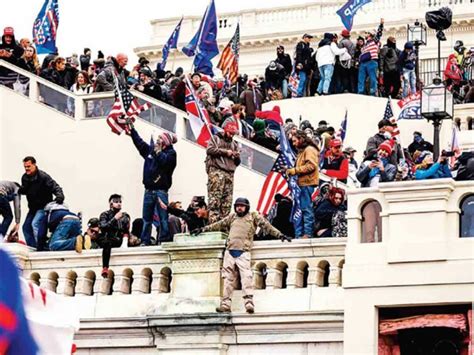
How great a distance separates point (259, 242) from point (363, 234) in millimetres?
1478

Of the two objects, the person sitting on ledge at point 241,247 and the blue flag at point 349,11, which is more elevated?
the blue flag at point 349,11

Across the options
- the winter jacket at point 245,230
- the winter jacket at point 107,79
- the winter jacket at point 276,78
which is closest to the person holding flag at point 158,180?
the winter jacket at point 245,230

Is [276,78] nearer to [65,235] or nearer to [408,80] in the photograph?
[408,80]

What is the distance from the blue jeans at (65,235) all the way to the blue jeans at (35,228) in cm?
39

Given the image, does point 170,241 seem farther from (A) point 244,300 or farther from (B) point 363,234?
(B) point 363,234

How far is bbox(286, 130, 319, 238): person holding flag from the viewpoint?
18.8 metres

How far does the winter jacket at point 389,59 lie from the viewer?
103ft

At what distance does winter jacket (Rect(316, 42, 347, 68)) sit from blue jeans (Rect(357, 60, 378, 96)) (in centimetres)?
55

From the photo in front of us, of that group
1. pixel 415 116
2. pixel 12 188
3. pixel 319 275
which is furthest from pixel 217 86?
pixel 319 275

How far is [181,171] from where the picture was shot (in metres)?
25.6

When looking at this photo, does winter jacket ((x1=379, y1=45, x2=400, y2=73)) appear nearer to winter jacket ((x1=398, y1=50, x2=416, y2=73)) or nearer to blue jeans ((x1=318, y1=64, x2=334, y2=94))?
winter jacket ((x1=398, y1=50, x2=416, y2=73))

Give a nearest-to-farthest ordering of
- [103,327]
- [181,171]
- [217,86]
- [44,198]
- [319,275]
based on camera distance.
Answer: [319,275] < [103,327] < [44,198] < [181,171] < [217,86]

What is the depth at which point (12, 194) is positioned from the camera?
22.9m

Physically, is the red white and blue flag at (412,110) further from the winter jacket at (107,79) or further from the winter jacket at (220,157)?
the winter jacket at (220,157)
